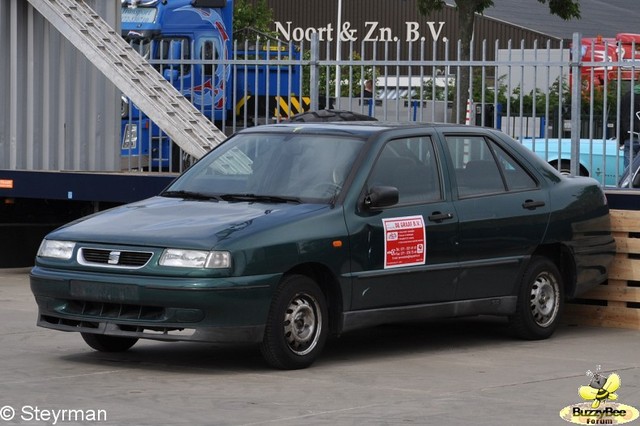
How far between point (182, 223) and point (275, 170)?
999 mm

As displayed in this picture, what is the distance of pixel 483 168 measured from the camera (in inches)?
396

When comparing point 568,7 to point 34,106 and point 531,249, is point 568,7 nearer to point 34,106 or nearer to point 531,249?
point 34,106

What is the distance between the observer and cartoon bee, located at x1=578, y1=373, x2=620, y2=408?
737 cm

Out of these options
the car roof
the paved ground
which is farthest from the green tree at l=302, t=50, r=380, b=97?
the car roof

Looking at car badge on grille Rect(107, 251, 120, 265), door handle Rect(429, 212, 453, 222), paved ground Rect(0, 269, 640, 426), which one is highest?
door handle Rect(429, 212, 453, 222)

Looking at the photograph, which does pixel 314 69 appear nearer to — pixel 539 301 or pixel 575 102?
pixel 575 102

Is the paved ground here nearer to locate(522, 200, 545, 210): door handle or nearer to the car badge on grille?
the car badge on grille

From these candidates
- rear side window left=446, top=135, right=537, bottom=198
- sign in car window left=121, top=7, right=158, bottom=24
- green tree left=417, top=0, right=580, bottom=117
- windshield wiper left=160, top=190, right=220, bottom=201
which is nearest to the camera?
windshield wiper left=160, top=190, right=220, bottom=201

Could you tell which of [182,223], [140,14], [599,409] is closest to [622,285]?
[599,409]

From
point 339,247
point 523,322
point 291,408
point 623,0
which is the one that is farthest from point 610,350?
point 623,0

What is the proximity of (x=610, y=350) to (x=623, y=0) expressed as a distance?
48.3 metres

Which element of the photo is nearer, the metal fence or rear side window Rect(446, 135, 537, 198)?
rear side window Rect(446, 135, 537, 198)

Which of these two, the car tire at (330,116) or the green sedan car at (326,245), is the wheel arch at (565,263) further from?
the car tire at (330,116)

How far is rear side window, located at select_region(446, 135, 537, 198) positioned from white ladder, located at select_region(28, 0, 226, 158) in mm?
4128
